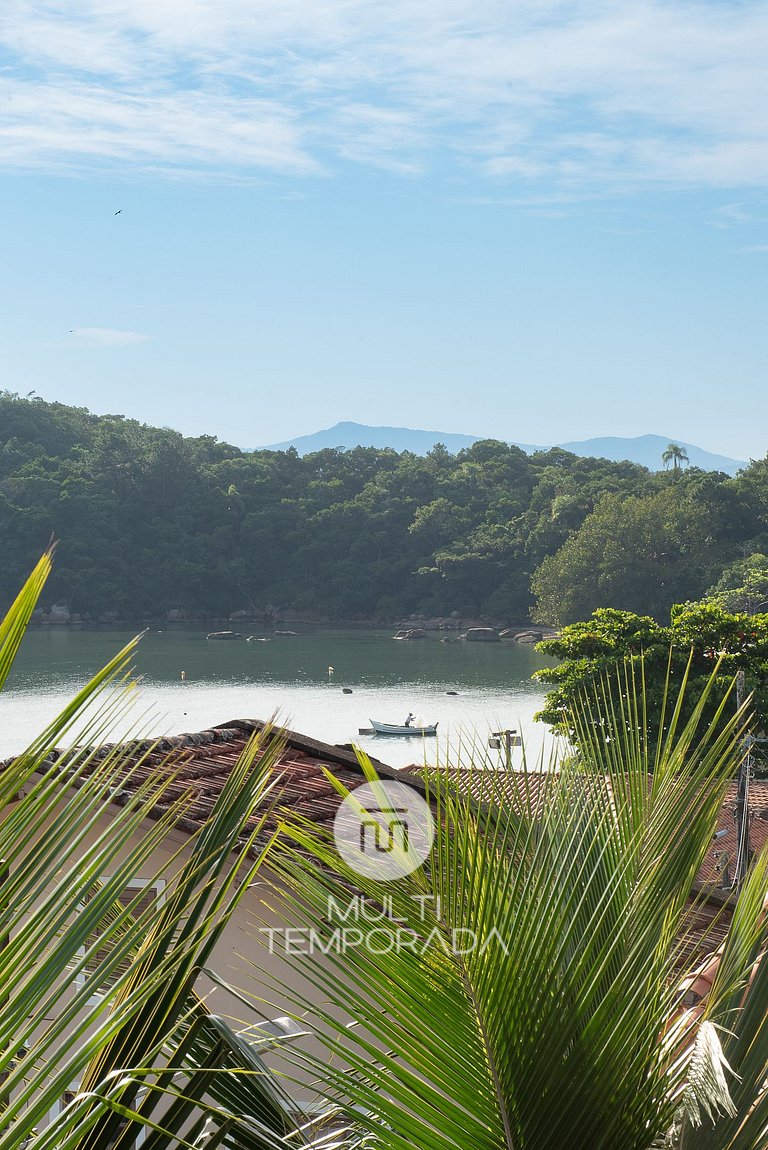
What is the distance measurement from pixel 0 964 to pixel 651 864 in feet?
2.67

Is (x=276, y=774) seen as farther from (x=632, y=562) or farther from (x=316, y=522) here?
(x=316, y=522)

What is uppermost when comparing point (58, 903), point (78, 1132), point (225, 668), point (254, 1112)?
point (58, 903)

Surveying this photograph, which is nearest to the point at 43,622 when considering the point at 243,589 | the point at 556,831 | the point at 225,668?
the point at 243,589

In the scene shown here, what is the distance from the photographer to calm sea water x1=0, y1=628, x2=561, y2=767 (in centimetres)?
3112

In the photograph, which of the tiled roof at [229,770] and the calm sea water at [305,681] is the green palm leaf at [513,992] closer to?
the tiled roof at [229,770]

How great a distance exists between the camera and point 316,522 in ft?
190

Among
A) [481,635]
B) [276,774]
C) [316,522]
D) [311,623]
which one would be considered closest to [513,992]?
[276,774]

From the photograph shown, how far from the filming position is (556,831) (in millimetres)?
1377

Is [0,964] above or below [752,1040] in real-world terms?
above

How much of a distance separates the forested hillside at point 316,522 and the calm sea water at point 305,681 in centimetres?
356

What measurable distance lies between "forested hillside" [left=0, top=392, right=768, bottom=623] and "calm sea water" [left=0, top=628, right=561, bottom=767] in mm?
3558

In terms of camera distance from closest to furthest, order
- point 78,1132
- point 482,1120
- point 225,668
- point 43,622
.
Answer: point 78,1132
point 482,1120
point 225,668
point 43,622

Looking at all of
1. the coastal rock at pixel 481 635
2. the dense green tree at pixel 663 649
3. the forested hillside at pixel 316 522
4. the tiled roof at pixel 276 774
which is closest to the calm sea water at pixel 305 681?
the coastal rock at pixel 481 635

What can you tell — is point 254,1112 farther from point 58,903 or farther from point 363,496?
point 363,496
